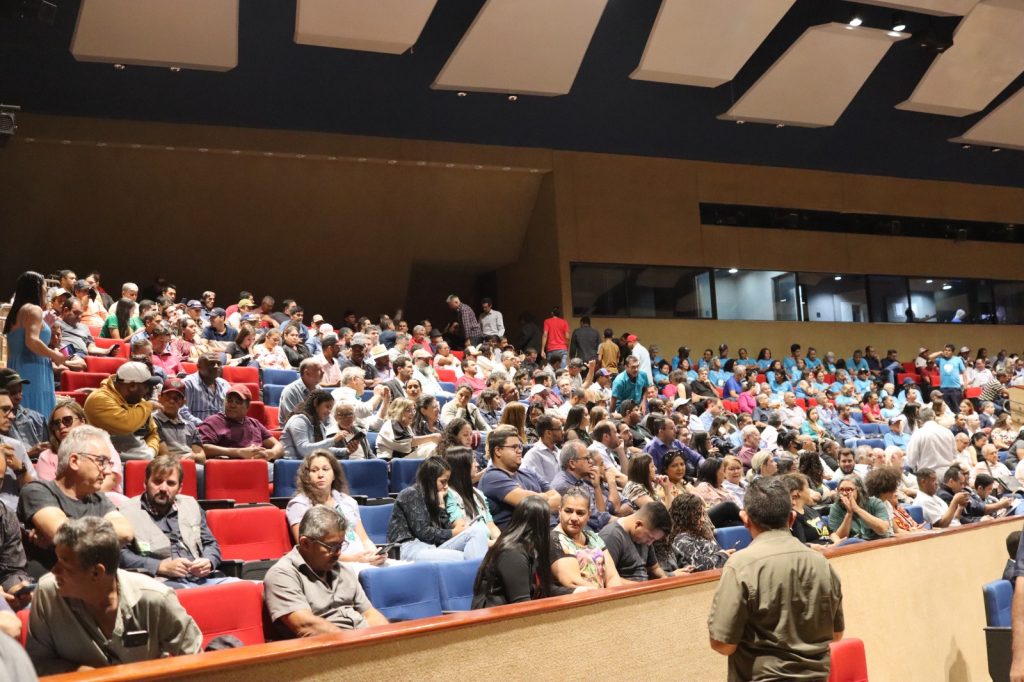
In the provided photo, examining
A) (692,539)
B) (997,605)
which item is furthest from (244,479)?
(997,605)

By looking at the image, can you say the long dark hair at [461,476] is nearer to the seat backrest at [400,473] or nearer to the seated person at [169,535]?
the seat backrest at [400,473]

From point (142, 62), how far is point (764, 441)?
7.86 metres

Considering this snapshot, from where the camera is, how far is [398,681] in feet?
7.50

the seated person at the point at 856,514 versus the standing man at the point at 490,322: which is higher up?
the standing man at the point at 490,322

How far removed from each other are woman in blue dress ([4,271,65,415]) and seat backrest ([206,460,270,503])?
88cm

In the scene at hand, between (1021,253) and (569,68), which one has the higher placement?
(569,68)

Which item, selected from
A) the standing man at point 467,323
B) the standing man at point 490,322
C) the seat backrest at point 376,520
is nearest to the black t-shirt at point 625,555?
the seat backrest at point 376,520

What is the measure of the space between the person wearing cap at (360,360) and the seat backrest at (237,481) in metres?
2.94

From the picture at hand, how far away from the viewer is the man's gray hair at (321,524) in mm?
3068

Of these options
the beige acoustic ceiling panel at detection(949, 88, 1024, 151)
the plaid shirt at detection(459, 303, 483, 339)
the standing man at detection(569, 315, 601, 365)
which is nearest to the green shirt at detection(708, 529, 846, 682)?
the standing man at detection(569, 315, 601, 365)

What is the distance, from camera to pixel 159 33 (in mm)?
10836

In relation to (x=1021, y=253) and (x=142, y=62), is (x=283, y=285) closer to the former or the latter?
(x=142, y=62)

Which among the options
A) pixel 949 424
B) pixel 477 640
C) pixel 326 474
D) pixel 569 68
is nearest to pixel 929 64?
pixel 569 68

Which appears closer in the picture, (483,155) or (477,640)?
(477,640)
